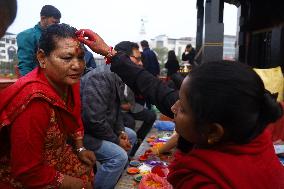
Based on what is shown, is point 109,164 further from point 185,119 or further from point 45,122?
point 185,119

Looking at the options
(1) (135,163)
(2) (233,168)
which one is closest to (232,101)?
(2) (233,168)

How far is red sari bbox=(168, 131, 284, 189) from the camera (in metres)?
0.95

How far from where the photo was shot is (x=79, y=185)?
72.9 inches

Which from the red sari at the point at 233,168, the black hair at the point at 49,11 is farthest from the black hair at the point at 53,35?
the black hair at the point at 49,11

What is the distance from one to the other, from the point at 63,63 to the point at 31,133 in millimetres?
563

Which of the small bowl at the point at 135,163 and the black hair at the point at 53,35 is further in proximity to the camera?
the small bowl at the point at 135,163

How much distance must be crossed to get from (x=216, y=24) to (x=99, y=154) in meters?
6.31

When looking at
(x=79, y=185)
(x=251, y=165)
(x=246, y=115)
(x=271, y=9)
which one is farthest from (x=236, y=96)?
(x=271, y=9)

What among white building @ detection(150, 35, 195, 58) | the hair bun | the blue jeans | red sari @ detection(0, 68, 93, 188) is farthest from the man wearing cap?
white building @ detection(150, 35, 195, 58)

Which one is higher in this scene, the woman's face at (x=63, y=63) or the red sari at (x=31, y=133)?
the woman's face at (x=63, y=63)

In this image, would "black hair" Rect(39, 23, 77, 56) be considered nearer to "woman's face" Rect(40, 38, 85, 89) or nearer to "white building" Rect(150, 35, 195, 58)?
"woman's face" Rect(40, 38, 85, 89)

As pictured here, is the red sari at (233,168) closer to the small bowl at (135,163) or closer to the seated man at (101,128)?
the seated man at (101,128)

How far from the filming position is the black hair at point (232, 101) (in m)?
0.94

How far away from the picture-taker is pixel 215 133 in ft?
3.28
